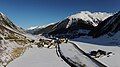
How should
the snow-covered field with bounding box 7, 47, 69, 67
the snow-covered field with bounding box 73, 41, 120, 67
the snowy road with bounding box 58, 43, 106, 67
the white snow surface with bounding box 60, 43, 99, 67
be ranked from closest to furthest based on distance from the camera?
the snowy road with bounding box 58, 43, 106, 67 < the snow-covered field with bounding box 73, 41, 120, 67 < the white snow surface with bounding box 60, 43, 99, 67 < the snow-covered field with bounding box 7, 47, 69, 67

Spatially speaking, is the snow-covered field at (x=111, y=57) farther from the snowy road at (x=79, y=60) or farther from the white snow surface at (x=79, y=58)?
the white snow surface at (x=79, y=58)

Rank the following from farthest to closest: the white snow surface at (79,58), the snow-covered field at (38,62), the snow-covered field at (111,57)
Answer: the snow-covered field at (38,62)
the white snow surface at (79,58)
the snow-covered field at (111,57)

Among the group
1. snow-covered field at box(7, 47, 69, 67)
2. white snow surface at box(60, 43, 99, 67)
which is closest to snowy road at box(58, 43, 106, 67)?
white snow surface at box(60, 43, 99, 67)

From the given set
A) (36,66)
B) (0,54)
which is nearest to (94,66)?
(36,66)

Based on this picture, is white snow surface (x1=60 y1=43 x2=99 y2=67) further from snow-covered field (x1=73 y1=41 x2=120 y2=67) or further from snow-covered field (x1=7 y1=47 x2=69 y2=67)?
snow-covered field (x1=7 y1=47 x2=69 y2=67)

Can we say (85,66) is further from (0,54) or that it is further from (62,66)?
(0,54)

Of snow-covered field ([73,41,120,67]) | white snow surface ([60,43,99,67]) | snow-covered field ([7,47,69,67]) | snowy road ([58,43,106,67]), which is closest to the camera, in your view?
snowy road ([58,43,106,67])

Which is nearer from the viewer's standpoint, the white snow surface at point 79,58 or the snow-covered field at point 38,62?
the white snow surface at point 79,58

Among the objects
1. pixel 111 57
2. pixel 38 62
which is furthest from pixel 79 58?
pixel 38 62

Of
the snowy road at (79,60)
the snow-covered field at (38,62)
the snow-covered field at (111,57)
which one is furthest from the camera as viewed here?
the snow-covered field at (38,62)

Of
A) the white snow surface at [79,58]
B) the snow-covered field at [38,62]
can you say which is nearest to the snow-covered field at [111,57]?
the white snow surface at [79,58]

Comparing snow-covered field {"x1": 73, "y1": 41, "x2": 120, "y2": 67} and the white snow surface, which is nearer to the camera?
snow-covered field {"x1": 73, "y1": 41, "x2": 120, "y2": 67}

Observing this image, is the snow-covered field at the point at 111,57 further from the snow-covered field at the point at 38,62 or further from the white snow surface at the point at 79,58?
the snow-covered field at the point at 38,62

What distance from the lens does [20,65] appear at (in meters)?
47.5
